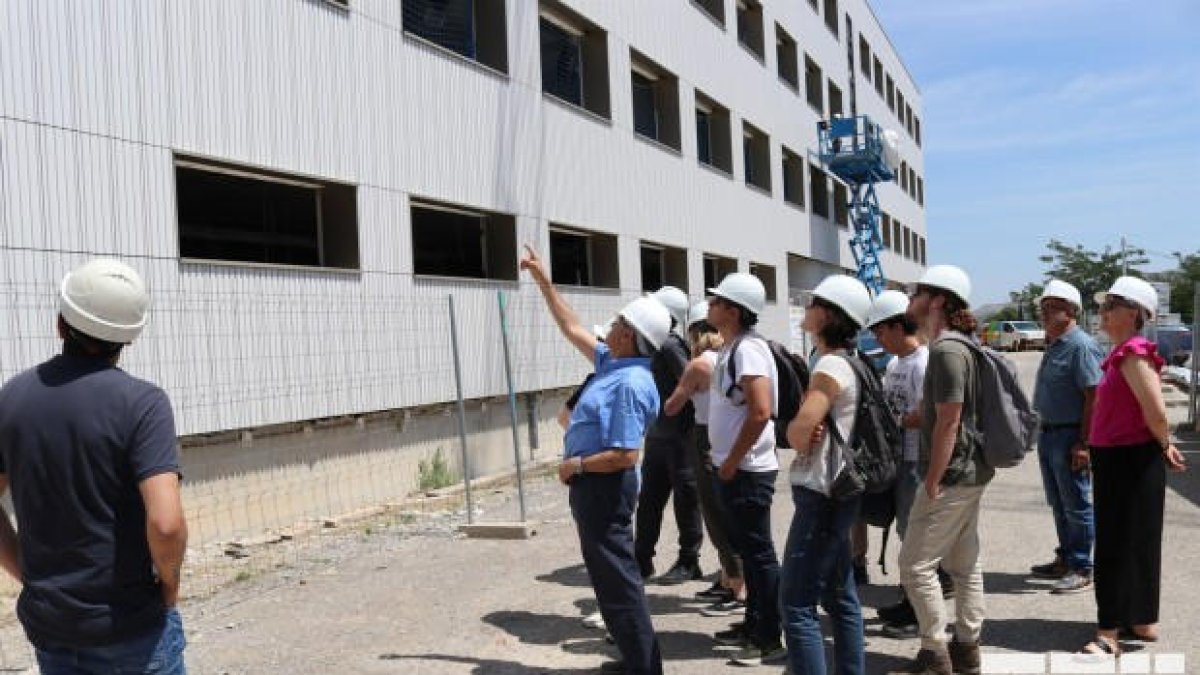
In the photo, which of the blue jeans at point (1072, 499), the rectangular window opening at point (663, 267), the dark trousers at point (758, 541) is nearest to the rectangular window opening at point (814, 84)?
the rectangular window opening at point (663, 267)

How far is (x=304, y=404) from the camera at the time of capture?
9.28 m

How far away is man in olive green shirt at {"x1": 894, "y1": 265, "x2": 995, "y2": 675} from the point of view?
420 cm

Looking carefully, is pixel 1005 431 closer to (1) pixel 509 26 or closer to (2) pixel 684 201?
(1) pixel 509 26

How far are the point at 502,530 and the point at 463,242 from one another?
6.17m

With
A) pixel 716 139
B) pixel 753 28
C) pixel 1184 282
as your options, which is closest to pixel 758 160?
pixel 716 139

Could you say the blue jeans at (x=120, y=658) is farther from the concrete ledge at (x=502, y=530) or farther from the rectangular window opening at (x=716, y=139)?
the rectangular window opening at (x=716, y=139)

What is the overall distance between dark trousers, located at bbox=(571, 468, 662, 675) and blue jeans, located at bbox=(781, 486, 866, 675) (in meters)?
0.63

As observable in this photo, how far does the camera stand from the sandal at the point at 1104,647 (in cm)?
464

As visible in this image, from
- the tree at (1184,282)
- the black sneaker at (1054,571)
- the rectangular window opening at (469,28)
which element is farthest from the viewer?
the tree at (1184,282)

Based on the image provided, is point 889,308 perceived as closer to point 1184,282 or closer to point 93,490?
point 93,490

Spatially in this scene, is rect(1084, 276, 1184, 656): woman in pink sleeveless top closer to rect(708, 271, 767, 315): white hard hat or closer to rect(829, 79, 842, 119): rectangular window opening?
rect(708, 271, 767, 315): white hard hat

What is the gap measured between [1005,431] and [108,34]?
7.18 meters

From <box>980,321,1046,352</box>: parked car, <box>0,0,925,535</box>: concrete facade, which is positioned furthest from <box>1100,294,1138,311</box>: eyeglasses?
<box>980,321,1046,352</box>: parked car

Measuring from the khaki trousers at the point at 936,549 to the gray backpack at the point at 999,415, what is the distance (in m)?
0.19
